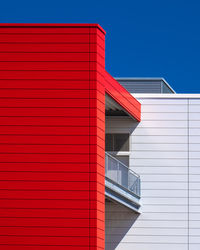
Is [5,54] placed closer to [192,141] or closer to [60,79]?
[60,79]

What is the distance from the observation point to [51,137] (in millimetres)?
32094

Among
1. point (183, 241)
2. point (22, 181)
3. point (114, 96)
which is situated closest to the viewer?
point (22, 181)

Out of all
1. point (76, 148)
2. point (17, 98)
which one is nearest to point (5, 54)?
point (17, 98)

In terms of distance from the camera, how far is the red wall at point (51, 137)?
3144 cm

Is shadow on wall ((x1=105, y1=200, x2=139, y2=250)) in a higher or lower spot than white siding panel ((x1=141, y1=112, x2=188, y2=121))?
lower

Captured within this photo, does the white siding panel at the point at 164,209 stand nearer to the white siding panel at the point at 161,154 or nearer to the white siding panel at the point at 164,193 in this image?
the white siding panel at the point at 164,193

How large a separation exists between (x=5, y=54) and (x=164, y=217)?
13021mm

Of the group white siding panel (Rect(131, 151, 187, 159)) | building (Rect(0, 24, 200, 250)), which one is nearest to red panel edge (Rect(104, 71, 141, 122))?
building (Rect(0, 24, 200, 250))

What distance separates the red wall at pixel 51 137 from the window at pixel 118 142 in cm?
948

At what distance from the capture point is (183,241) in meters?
42.0

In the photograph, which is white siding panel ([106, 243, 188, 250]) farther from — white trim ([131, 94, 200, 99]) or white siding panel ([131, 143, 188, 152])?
white trim ([131, 94, 200, 99])

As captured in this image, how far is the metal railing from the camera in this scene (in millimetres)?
36031

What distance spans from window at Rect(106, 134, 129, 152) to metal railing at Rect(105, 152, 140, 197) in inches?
54.6

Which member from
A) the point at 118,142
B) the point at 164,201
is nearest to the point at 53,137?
the point at 118,142
